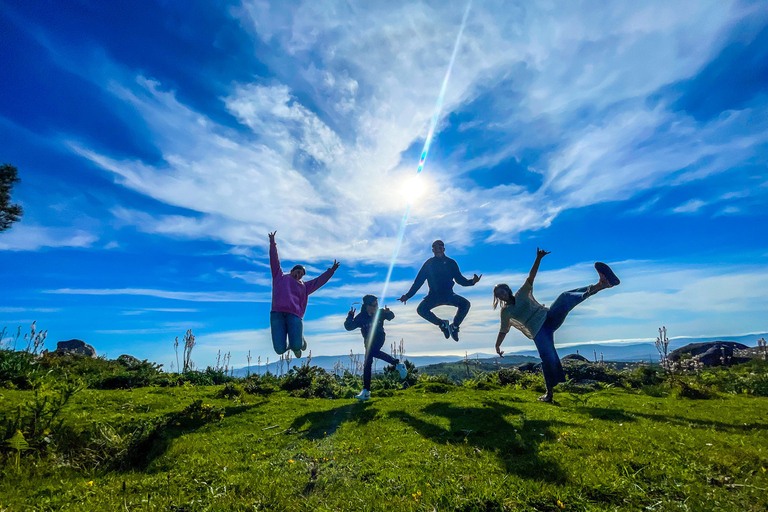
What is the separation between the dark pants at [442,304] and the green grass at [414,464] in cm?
462

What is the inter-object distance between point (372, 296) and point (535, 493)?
879cm

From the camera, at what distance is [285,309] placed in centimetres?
1119

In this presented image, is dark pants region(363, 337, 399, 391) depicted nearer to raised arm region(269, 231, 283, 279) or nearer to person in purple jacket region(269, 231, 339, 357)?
person in purple jacket region(269, 231, 339, 357)

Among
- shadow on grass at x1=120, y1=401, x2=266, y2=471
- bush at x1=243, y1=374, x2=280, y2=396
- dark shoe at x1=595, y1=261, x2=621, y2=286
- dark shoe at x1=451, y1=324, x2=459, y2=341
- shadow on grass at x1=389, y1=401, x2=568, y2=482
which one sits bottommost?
bush at x1=243, y1=374, x2=280, y2=396

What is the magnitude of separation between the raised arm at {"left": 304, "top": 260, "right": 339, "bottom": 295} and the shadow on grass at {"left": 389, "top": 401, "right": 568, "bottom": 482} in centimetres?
545

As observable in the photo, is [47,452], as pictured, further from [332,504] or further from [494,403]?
[494,403]

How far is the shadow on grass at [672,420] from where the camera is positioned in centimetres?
652

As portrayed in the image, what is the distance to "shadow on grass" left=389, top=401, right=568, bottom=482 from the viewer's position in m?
4.60

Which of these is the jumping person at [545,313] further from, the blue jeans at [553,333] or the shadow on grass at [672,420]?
the shadow on grass at [672,420]

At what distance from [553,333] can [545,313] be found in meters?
0.73

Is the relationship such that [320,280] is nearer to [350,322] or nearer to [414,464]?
[350,322]

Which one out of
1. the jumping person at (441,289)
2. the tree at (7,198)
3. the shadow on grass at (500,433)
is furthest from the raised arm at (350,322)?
the tree at (7,198)

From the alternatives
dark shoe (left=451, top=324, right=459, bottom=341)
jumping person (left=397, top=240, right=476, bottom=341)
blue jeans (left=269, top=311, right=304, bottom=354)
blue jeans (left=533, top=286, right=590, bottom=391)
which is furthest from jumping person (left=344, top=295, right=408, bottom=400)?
blue jeans (left=533, top=286, right=590, bottom=391)

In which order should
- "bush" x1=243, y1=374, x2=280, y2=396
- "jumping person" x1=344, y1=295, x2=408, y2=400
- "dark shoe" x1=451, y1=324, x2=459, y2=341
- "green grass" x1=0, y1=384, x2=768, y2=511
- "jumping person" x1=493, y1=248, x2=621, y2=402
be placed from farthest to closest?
"bush" x1=243, y1=374, x2=280, y2=396, "dark shoe" x1=451, y1=324, x2=459, y2=341, "jumping person" x1=344, y1=295, x2=408, y2=400, "jumping person" x1=493, y1=248, x2=621, y2=402, "green grass" x1=0, y1=384, x2=768, y2=511
